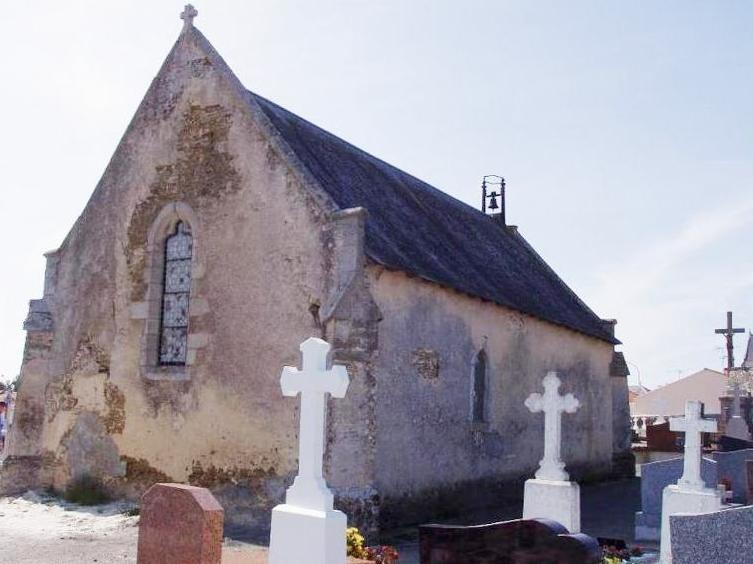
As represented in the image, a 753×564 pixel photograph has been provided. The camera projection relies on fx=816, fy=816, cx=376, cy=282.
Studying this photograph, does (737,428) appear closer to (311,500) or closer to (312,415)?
(312,415)

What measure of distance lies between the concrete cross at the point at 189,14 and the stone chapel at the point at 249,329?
1.1 inches

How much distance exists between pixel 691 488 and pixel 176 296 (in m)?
8.92

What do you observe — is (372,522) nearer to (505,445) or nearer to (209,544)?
(209,544)

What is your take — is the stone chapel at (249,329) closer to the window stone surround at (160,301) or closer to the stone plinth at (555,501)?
the window stone surround at (160,301)

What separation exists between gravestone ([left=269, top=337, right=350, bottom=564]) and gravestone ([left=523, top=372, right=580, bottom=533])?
11.1 ft

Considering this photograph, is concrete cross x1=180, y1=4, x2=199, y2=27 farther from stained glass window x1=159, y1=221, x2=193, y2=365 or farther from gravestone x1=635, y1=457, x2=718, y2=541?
gravestone x1=635, y1=457, x2=718, y2=541

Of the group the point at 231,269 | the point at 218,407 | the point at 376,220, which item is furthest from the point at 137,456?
the point at 376,220

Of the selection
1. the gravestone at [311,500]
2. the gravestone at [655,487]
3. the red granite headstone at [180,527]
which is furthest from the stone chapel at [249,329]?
the gravestone at [311,500]

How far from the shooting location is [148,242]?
1478 cm

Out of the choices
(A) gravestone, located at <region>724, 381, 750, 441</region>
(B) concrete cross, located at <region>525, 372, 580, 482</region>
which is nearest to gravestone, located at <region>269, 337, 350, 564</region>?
(B) concrete cross, located at <region>525, 372, 580, 482</region>

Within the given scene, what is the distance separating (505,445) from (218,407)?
648cm

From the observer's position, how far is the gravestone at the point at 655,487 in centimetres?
1271

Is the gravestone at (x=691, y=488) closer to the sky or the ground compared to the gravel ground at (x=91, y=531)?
closer to the sky

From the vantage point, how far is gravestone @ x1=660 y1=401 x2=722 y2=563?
32.4ft
